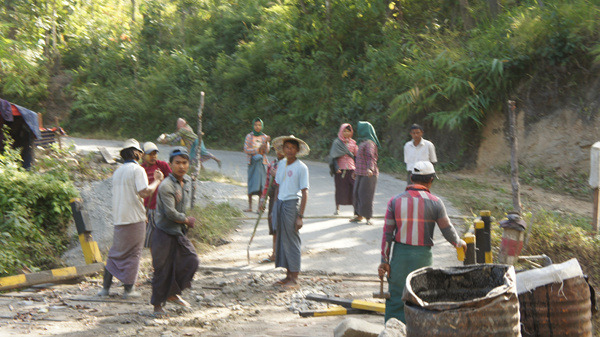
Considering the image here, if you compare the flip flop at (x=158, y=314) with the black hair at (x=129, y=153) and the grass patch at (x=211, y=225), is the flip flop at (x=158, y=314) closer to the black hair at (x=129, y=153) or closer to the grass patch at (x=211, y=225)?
the black hair at (x=129, y=153)

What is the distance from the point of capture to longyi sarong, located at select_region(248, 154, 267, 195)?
1200 centimetres

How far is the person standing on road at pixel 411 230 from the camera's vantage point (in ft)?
17.2

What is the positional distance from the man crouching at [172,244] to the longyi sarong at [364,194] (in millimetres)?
4578

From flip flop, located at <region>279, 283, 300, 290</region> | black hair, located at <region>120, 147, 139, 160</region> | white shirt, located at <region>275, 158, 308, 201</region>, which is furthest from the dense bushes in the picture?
black hair, located at <region>120, 147, 139, 160</region>

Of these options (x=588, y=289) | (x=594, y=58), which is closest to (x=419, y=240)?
(x=588, y=289)

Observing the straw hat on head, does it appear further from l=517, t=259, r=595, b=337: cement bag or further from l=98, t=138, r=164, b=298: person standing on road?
l=517, t=259, r=595, b=337: cement bag

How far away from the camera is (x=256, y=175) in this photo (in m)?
12.0

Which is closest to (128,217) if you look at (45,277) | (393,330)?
(45,277)

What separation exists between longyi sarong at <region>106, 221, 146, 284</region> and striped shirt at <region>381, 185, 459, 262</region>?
3.17 metres

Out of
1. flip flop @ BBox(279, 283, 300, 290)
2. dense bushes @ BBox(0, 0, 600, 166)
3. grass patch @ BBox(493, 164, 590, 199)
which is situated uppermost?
dense bushes @ BBox(0, 0, 600, 166)

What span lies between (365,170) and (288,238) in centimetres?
340

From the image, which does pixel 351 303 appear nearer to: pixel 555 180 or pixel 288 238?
pixel 288 238

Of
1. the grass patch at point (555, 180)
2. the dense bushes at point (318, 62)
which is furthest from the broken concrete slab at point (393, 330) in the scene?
the dense bushes at point (318, 62)

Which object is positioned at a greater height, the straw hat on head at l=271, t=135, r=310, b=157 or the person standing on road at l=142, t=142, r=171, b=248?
the straw hat on head at l=271, t=135, r=310, b=157
